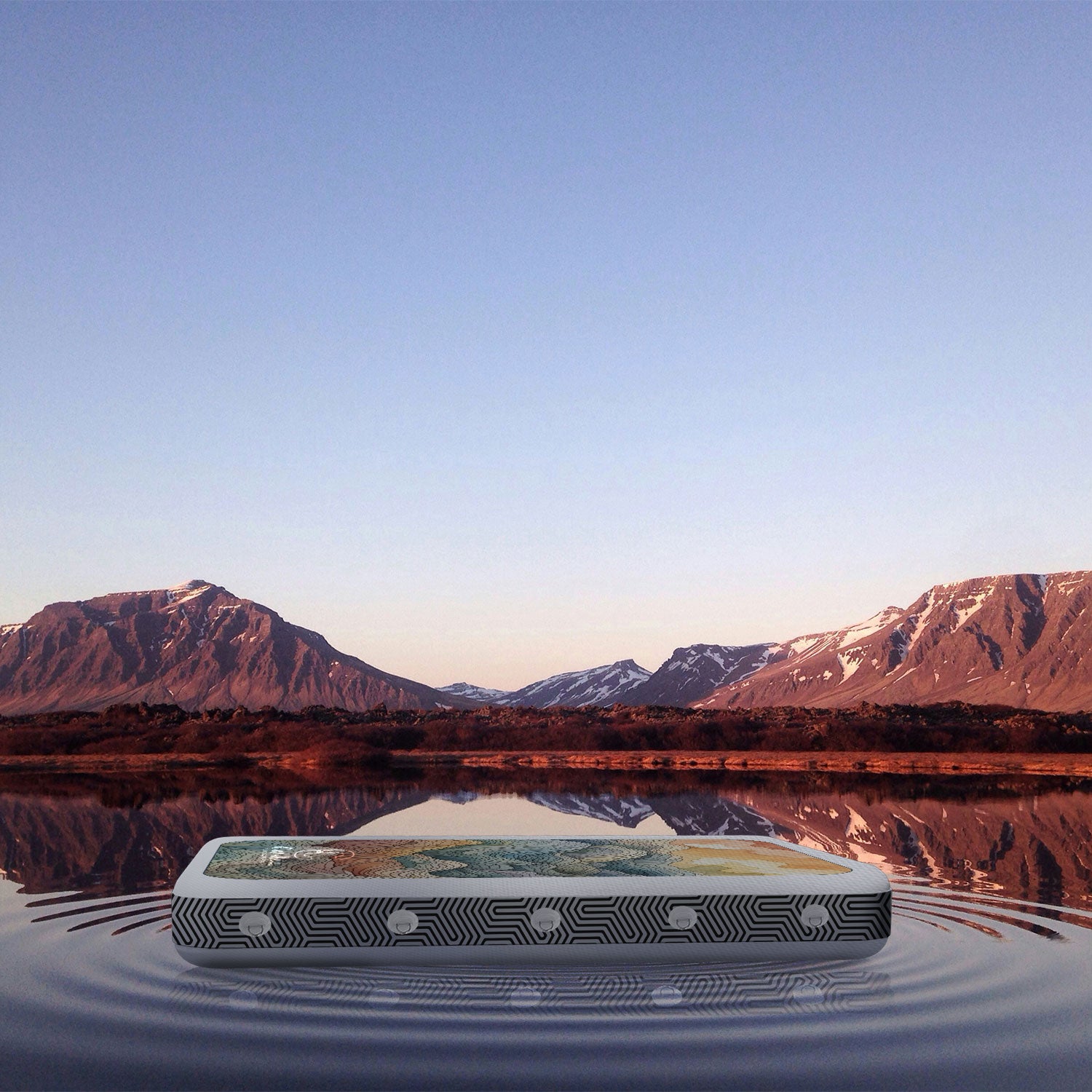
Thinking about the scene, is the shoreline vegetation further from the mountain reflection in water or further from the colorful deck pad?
the colorful deck pad

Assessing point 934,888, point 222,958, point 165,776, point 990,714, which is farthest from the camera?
point 990,714

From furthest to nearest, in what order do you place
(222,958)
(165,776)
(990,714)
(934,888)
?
(990,714), (165,776), (934,888), (222,958)

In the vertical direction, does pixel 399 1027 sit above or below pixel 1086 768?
above

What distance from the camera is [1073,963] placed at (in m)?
9.27

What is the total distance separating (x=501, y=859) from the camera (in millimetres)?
10812

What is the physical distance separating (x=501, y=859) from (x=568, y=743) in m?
50.6

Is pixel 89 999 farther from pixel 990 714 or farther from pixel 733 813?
pixel 990 714

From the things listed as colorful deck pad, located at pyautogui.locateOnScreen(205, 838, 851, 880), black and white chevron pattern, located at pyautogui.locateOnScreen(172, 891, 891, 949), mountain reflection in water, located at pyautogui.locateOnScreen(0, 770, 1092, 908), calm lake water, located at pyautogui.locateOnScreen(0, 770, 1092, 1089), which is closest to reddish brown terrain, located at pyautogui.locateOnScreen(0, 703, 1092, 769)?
mountain reflection in water, located at pyautogui.locateOnScreen(0, 770, 1092, 908)

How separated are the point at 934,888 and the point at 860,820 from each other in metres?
8.96

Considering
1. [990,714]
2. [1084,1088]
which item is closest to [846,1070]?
[1084,1088]

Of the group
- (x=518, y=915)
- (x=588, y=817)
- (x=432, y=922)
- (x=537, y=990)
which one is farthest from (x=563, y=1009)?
(x=588, y=817)

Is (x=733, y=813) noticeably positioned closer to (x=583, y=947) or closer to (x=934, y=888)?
(x=934, y=888)

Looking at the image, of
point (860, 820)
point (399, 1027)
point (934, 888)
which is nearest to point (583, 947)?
point (399, 1027)

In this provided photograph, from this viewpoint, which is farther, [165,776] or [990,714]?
[990,714]
